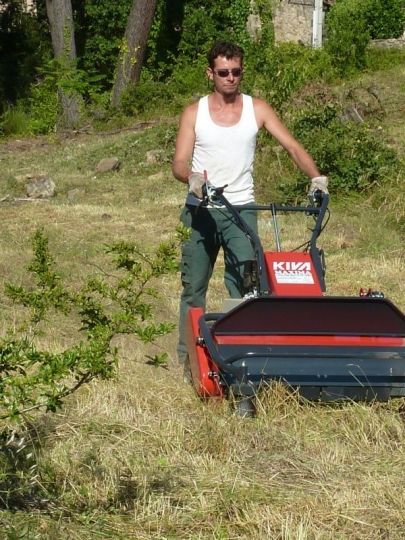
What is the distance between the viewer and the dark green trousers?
6.11 m

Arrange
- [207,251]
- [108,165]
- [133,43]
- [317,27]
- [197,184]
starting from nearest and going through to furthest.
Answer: [197,184], [207,251], [108,165], [133,43], [317,27]

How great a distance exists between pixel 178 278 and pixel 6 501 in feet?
18.4

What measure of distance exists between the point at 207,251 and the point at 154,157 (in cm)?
938

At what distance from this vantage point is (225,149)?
601 cm

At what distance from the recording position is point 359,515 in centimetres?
390

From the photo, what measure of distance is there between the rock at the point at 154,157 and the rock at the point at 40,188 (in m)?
1.77

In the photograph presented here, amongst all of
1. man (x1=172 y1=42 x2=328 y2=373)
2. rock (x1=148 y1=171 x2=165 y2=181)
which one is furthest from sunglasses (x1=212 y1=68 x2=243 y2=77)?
rock (x1=148 y1=171 x2=165 y2=181)

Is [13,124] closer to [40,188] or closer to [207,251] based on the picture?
[40,188]

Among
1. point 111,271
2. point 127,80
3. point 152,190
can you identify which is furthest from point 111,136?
point 111,271

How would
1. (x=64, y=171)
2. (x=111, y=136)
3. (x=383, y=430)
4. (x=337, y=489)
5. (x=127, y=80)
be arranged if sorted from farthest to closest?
(x=127, y=80) < (x=111, y=136) < (x=64, y=171) < (x=383, y=430) < (x=337, y=489)

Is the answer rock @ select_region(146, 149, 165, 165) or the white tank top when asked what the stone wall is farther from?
the white tank top

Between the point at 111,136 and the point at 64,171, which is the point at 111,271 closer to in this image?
the point at 64,171

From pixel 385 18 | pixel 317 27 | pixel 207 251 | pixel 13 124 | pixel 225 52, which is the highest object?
pixel 225 52

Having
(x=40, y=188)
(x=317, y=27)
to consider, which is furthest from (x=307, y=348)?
(x=317, y=27)
